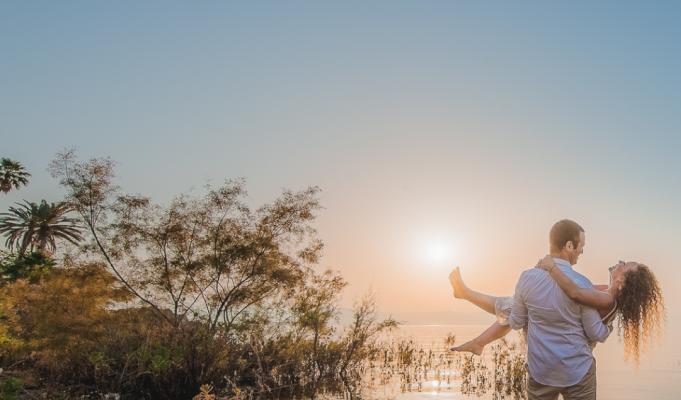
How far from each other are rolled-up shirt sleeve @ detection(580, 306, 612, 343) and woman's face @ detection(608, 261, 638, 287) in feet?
1.01

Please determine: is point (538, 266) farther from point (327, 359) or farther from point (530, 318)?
point (327, 359)

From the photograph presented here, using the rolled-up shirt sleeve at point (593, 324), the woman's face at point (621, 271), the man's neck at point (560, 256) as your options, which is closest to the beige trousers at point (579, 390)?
the rolled-up shirt sleeve at point (593, 324)

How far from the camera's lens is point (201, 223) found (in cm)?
2139

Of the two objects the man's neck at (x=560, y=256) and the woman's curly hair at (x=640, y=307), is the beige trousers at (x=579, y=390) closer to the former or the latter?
the woman's curly hair at (x=640, y=307)

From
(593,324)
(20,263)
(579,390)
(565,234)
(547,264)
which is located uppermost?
(20,263)

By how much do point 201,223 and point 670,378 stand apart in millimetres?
18874

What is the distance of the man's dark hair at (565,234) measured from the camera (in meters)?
3.98

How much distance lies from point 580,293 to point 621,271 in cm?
52

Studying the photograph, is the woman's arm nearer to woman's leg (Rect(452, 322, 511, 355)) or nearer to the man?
the man

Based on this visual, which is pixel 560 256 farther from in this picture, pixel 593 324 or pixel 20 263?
pixel 20 263

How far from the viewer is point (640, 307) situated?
4.02 m

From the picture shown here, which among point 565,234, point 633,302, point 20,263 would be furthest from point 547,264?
point 20,263

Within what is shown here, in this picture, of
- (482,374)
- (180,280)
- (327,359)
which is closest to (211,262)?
(180,280)

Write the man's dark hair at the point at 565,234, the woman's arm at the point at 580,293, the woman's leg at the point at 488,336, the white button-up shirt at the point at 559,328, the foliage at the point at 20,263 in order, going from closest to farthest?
the woman's arm at the point at 580,293 < the white button-up shirt at the point at 559,328 < the man's dark hair at the point at 565,234 < the woman's leg at the point at 488,336 < the foliage at the point at 20,263
